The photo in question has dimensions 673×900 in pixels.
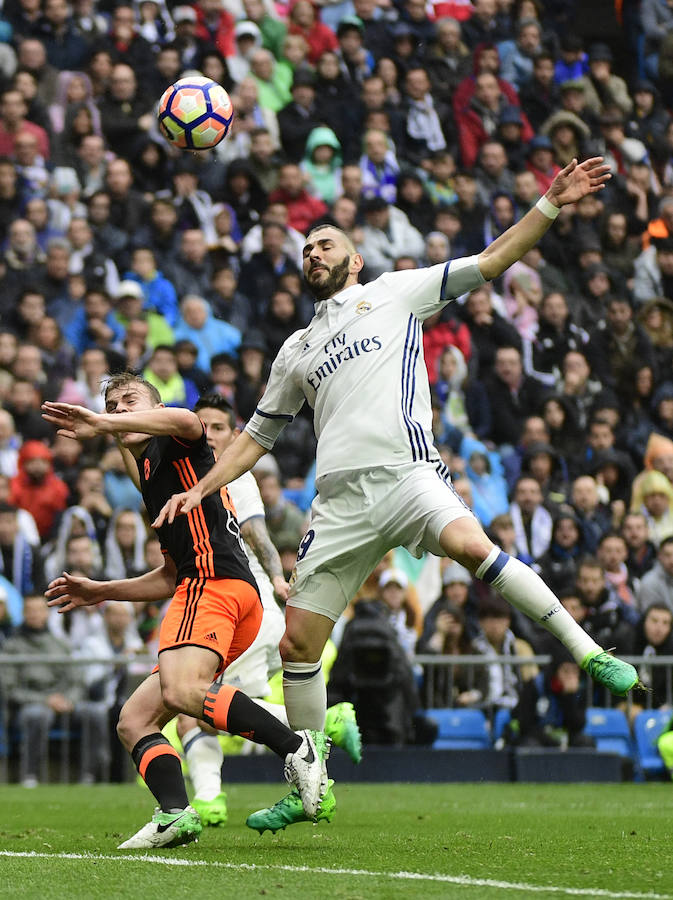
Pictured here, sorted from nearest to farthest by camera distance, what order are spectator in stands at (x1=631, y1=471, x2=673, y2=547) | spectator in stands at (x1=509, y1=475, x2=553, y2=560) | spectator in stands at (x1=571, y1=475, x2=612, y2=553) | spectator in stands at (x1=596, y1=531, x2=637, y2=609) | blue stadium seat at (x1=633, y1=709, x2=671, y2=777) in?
blue stadium seat at (x1=633, y1=709, x2=671, y2=777), spectator in stands at (x1=596, y1=531, x2=637, y2=609), spectator in stands at (x1=509, y1=475, x2=553, y2=560), spectator in stands at (x1=571, y1=475, x2=612, y2=553), spectator in stands at (x1=631, y1=471, x2=673, y2=547)

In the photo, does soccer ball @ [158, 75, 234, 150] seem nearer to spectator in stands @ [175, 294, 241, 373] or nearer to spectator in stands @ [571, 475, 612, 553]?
spectator in stands @ [175, 294, 241, 373]

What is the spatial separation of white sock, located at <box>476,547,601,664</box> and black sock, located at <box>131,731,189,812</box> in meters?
1.58

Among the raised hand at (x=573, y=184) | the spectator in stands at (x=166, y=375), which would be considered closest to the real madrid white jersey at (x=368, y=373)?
the raised hand at (x=573, y=184)

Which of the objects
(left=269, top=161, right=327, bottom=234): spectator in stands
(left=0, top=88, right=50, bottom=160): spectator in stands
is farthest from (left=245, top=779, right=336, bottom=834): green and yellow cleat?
(left=0, top=88, right=50, bottom=160): spectator in stands

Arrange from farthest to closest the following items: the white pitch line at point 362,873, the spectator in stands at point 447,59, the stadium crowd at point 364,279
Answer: the spectator in stands at point 447,59, the stadium crowd at point 364,279, the white pitch line at point 362,873

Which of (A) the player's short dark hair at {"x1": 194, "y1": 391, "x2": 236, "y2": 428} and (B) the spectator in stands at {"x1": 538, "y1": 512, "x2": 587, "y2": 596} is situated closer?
(A) the player's short dark hair at {"x1": 194, "y1": 391, "x2": 236, "y2": 428}

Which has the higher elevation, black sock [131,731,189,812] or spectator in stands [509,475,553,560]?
spectator in stands [509,475,553,560]

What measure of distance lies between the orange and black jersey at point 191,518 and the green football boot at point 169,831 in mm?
1047

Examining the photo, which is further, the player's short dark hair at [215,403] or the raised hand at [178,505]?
the player's short dark hair at [215,403]

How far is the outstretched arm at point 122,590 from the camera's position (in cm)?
775

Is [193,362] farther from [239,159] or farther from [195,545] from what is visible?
[195,545]

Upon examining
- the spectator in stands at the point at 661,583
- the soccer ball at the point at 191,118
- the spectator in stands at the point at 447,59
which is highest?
the spectator in stands at the point at 447,59

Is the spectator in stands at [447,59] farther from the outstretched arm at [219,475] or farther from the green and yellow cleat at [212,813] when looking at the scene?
the outstretched arm at [219,475]

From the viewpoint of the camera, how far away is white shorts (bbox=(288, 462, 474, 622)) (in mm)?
7398
